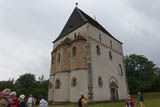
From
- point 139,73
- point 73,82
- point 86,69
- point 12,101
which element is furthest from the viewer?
point 139,73

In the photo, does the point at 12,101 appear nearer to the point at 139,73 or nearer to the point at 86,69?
the point at 86,69

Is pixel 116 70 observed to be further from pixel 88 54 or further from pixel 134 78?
pixel 134 78

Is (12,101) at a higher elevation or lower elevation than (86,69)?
lower

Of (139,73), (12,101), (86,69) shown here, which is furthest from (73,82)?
(139,73)

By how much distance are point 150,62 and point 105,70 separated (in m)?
32.7

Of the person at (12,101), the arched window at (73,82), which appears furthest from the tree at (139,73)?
the person at (12,101)

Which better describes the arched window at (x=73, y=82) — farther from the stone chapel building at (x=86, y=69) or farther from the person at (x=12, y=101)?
the person at (x=12, y=101)

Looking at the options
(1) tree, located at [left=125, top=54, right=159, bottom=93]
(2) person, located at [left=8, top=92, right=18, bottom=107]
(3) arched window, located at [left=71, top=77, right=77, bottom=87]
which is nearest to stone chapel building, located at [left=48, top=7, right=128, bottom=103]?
(3) arched window, located at [left=71, top=77, right=77, bottom=87]

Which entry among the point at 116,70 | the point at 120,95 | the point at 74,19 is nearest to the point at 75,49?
the point at 74,19

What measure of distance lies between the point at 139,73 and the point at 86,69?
3406cm

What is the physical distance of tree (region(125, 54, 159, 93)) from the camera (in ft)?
127

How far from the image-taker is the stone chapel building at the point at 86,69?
1597 cm

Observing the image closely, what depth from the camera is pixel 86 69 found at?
16.3m

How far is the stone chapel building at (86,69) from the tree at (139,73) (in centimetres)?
1970
